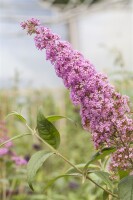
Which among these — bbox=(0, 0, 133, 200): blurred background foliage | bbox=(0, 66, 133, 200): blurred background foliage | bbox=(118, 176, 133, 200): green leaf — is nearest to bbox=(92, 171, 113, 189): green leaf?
bbox=(118, 176, 133, 200): green leaf

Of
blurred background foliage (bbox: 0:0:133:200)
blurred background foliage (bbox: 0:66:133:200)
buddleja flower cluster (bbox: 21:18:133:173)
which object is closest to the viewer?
buddleja flower cluster (bbox: 21:18:133:173)

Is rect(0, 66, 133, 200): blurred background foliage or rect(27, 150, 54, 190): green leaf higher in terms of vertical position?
rect(27, 150, 54, 190): green leaf

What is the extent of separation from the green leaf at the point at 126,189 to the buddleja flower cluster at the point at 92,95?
106mm

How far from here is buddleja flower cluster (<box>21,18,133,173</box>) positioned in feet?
4.06

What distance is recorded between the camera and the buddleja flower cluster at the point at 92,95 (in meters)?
1.24

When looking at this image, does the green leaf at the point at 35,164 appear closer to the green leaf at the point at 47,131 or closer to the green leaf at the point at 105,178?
the green leaf at the point at 47,131

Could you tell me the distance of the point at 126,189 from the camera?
129cm

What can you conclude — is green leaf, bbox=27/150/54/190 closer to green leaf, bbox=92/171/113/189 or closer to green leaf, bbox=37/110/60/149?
green leaf, bbox=37/110/60/149

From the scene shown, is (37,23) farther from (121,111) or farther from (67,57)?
(121,111)

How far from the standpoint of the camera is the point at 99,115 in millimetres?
1240

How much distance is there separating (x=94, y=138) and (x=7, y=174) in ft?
7.32

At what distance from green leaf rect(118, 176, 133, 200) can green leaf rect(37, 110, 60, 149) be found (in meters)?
0.22

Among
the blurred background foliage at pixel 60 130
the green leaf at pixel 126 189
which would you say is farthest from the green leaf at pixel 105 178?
the blurred background foliage at pixel 60 130

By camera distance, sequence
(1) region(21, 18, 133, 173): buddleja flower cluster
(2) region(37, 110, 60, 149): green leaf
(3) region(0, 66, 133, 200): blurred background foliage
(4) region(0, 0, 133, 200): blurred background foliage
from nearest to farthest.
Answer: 1. (1) region(21, 18, 133, 173): buddleja flower cluster
2. (2) region(37, 110, 60, 149): green leaf
3. (4) region(0, 0, 133, 200): blurred background foliage
4. (3) region(0, 66, 133, 200): blurred background foliage
